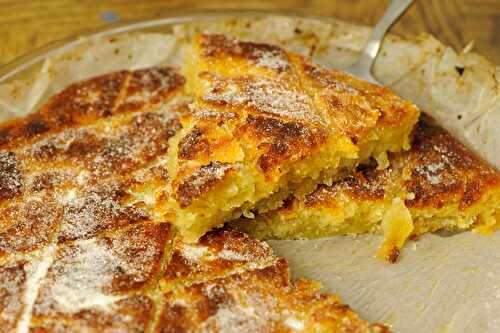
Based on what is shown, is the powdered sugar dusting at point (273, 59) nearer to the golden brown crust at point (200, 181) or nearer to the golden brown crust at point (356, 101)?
the golden brown crust at point (356, 101)

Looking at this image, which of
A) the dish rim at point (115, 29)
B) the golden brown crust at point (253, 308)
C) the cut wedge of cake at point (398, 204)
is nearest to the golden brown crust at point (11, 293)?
the golden brown crust at point (253, 308)

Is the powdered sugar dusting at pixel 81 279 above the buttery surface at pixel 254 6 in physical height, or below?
below

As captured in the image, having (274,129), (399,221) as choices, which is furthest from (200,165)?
(399,221)

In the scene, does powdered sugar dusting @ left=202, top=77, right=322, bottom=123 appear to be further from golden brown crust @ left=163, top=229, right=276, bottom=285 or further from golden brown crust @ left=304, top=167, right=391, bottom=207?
golden brown crust @ left=163, top=229, right=276, bottom=285

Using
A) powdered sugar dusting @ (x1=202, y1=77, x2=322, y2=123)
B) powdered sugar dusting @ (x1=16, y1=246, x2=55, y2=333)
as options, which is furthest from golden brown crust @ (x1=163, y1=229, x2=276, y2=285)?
powdered sugar dusting @ (x1=202, y1=77, x2=322, y2=123)

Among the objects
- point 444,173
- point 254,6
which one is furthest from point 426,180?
Answer: point 254,6
